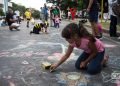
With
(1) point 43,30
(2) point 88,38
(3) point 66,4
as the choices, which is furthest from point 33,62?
(3) point 66,4

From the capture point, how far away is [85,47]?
17.2ft

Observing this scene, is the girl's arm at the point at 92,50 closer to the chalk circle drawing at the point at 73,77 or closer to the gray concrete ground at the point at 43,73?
the gray concrete ground at the point at 43,73

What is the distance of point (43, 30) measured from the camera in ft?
49.7

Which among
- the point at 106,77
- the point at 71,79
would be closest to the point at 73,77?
the point at 71,79

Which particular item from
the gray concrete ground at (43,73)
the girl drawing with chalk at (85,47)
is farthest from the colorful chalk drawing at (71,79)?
the girl drawing with chalk at (85,47)

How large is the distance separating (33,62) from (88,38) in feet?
5.19

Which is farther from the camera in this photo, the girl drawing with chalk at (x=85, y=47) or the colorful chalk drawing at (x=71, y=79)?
the girl drawing with chalk at (x=85, y=47)

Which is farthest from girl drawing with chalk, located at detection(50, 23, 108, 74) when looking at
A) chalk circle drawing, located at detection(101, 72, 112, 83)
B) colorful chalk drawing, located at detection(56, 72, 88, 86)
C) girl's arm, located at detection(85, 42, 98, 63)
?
colorful chalk drawing, located at detection(56, 72, 88, 86)

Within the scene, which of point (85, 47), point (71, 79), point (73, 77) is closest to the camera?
point (71, 79)

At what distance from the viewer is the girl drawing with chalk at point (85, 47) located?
489cm

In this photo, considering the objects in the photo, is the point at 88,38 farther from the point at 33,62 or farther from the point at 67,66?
the point at 33,62

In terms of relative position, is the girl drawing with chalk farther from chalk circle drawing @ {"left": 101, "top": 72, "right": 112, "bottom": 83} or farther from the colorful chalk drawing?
the colorful chalk drawing

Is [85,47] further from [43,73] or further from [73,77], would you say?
[43,73]

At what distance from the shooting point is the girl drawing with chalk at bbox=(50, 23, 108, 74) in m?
4.89
